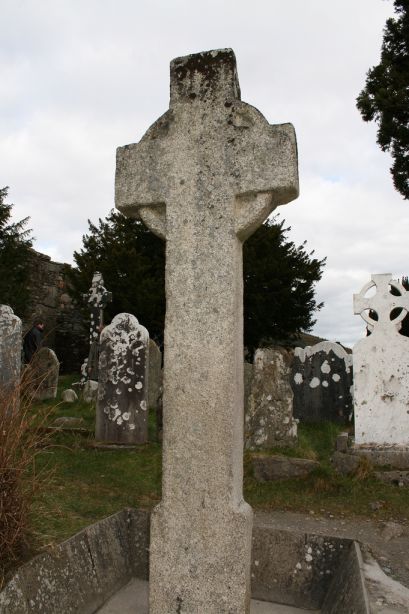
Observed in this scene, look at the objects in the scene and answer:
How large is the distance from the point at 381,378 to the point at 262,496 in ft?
7.81

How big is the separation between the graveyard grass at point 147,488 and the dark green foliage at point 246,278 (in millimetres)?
11078

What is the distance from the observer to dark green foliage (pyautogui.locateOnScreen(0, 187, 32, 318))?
640 inches

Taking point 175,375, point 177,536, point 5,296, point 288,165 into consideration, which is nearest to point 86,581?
point 177,536

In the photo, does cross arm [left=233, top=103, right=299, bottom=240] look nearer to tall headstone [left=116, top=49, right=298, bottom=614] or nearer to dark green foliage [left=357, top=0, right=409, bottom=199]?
tall headstone [left=116, top=49, right=298, bottom=614]

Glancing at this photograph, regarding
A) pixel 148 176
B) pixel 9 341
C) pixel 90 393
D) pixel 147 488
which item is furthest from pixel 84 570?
pixel 90 393

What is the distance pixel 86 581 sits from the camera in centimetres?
280

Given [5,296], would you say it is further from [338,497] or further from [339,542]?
[339,542]

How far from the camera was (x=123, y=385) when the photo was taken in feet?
24.9

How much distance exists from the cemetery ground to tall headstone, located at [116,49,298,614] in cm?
124

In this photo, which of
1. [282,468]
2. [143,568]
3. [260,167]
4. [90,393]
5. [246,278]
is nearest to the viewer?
[260,167]

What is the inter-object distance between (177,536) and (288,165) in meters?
1.95

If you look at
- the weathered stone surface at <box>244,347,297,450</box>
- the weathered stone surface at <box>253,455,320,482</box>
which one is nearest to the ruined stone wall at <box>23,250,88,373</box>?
the weathered stone surface at <box>244,347,297,450</box>

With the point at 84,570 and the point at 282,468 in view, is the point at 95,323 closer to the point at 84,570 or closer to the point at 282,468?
the point at 282,468

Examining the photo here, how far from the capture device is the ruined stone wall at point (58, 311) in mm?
18922
